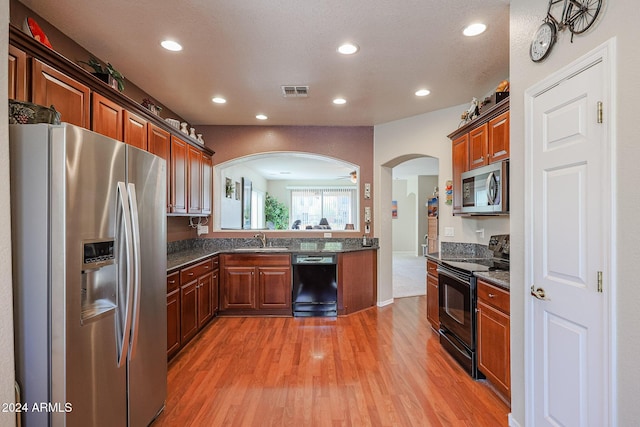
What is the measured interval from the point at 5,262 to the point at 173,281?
1.71m

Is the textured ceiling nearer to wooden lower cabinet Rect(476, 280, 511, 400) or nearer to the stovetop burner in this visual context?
the stovetop burner

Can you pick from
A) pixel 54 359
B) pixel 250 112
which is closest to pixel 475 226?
pixel 250 112

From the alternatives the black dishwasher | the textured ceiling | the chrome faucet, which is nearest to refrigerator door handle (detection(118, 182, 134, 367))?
the textured ceiling

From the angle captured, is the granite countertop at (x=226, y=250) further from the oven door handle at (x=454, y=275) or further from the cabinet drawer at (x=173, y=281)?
the oven door handle at (x=454, y=275)

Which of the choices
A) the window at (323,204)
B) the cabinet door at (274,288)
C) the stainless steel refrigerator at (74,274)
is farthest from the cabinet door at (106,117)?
the window at (323,204)

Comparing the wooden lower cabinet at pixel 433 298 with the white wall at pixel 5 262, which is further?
the wooden lower cabinet at pixel 433 298

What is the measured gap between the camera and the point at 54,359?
1320mm

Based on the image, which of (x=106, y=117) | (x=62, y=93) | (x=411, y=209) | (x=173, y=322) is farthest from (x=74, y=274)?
(x=411, y=209)

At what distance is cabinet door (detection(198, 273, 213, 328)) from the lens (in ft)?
11.6

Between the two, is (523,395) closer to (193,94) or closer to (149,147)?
(149,147)

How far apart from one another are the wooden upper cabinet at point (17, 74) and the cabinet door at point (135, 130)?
0.91 m

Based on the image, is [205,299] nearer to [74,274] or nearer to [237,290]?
[237,290]

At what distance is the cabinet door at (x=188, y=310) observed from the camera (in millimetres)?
3079

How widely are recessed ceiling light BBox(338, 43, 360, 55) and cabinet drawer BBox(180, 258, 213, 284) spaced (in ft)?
8.22
